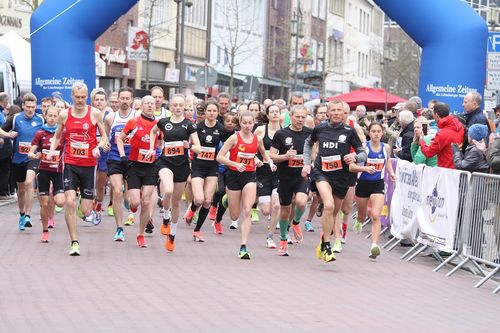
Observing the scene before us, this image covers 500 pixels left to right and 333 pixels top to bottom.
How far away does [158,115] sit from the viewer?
17.3m

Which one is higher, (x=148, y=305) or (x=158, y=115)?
(x=158, y=115)

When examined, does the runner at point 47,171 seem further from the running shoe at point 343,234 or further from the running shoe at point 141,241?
the running shoe at point 343,234

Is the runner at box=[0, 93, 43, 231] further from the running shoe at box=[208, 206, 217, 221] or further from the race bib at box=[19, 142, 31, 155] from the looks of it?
the running shoe at box=[208, 206, 217, 221]

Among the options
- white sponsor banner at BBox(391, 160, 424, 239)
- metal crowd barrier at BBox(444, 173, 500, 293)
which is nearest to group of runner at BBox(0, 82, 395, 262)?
white sponsor banner at BBox(391, 160, 424, 239)

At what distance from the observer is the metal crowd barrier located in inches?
498

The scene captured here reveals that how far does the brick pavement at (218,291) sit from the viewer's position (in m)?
9.05

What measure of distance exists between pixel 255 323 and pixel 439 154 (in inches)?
266

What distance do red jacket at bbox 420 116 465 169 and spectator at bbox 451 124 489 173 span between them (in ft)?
1.95

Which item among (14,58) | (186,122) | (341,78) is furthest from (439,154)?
(341,78)

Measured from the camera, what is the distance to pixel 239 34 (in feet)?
208

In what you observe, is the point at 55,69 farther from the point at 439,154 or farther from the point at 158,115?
the point at 439,154

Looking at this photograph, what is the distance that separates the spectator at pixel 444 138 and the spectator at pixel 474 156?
23.5 inches

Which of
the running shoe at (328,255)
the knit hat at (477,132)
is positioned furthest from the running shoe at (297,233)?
the knit hat at (477,132)

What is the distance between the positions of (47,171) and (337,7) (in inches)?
2877
